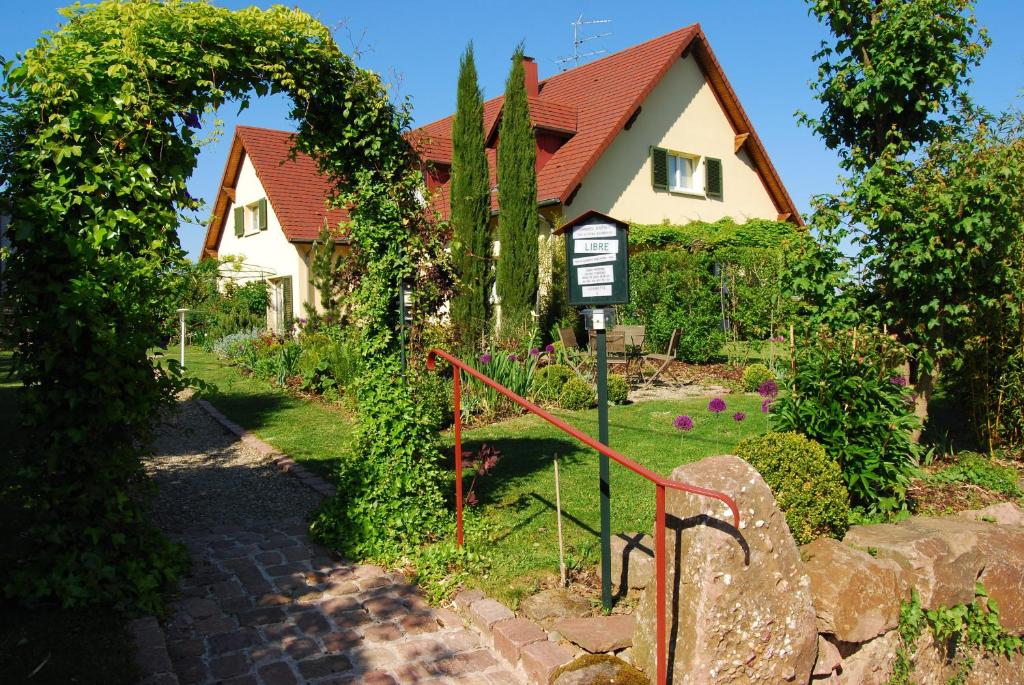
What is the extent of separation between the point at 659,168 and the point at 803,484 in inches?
611

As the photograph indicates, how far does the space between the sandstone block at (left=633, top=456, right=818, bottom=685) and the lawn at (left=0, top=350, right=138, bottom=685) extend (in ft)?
8.07

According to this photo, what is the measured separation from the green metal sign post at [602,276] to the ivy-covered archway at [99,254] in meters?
2.20

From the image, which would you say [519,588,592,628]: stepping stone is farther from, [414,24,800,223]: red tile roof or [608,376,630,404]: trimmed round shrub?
[414,24,800,223]: red tile roof

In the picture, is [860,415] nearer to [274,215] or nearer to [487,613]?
[487,613]

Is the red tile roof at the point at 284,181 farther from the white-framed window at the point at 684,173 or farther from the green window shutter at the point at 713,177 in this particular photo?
the green window shutter at the point at 713,177

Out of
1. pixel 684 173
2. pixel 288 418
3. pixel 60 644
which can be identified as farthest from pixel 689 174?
pixel 60 644

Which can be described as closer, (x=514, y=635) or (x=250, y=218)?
(x=514, y=635)

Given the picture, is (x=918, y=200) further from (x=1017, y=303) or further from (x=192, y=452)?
(x=192, y=452)

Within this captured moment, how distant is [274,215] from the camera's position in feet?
72.4

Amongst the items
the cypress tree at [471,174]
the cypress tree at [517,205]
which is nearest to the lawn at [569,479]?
the cypress tree at [517,205]

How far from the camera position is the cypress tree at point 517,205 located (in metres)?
14.7

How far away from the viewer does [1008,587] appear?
5.00 m

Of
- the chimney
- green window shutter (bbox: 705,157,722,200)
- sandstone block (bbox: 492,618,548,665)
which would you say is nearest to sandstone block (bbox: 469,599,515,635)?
sandstone block (bbox: 492,618,548,665)

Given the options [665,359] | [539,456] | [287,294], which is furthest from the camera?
[287,294]
